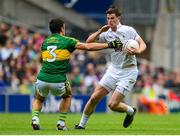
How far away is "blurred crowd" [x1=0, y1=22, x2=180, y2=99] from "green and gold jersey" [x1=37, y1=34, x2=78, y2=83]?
41.2 ft

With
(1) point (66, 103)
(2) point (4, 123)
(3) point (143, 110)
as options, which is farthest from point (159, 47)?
(1) point (66, 103)

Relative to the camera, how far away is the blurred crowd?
2956 cm

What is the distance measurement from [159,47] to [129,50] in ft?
58.3

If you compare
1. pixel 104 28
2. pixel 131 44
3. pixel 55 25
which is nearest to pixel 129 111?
pixel 131 44

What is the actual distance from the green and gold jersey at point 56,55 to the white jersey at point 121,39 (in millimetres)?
1004

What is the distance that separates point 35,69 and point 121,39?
13449 millimetres

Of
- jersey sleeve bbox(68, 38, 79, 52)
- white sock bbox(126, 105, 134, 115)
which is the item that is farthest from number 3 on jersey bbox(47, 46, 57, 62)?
white sock bbox(126, 105, 134, 115)

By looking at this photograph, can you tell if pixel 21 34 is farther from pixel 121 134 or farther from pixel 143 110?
pixel 121 134

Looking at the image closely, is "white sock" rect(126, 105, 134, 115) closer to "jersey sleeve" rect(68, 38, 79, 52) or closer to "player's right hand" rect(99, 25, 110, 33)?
"player's right hand" rect(99, 25, 110, 33)

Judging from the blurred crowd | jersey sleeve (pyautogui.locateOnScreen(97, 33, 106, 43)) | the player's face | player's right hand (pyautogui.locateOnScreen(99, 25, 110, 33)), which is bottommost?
jersey sleeve (pyautogui.locateOnScreen(97, 33, 106, 43))

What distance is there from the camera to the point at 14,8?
33344mm

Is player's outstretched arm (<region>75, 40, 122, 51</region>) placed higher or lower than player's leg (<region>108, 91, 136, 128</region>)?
Answer: higher

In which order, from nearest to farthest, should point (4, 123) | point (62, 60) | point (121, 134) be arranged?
point (121, 134)
point (62, 60)
point (4, 123)

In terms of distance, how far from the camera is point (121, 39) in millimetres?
16906
